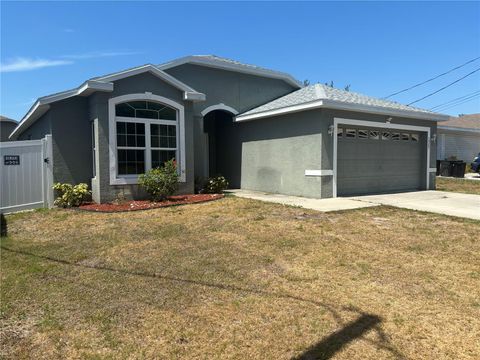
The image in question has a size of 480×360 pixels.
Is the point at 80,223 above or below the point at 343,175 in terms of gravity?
below

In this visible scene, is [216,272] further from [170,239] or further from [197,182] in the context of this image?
[197,182]

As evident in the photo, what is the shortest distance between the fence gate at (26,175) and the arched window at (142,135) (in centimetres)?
201

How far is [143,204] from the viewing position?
10750 mm

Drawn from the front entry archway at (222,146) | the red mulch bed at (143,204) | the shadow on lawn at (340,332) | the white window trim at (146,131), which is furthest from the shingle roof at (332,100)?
the shadow on lawn at (340,332)

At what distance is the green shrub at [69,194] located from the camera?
10.8 metres

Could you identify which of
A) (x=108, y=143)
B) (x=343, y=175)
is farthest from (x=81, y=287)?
(x=343, y=175)

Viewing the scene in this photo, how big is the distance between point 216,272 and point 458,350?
Answer: 9.81 ft

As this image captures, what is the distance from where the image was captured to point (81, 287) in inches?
189

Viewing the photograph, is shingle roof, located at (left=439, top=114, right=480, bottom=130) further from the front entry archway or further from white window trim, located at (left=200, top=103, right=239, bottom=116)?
white window trim, located at (left=200, top=103, right=239, bottom=116)

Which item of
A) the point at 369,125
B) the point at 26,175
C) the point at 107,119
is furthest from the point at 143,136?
the point at 369,125

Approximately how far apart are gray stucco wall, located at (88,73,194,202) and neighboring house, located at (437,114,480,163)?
2002 cm

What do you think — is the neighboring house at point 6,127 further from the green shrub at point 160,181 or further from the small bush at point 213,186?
the green shrub at point 160,181

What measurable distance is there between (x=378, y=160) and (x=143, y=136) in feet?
28.6

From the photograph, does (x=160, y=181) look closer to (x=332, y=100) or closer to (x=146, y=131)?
(x=146, y=131)
